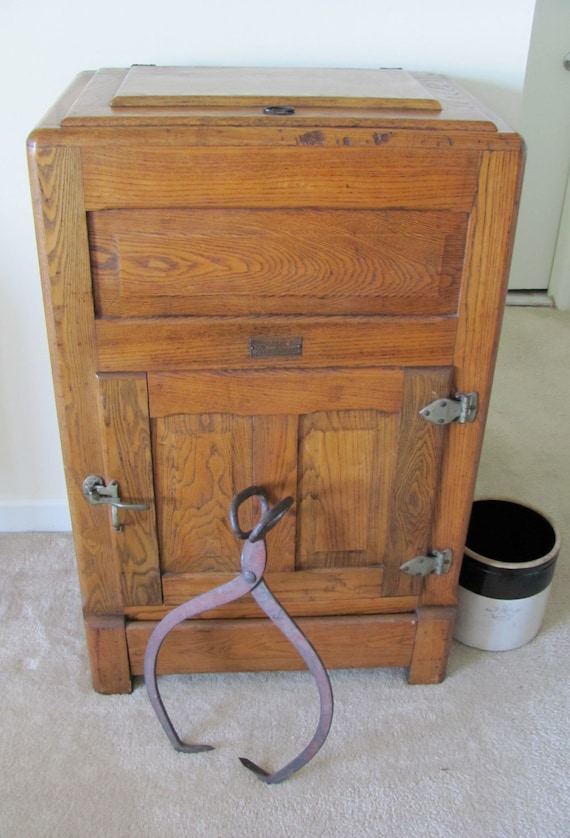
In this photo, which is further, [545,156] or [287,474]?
[545,156]

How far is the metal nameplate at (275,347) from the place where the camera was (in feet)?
3.74

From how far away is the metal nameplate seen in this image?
1.14m

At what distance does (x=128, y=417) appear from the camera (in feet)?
3.84

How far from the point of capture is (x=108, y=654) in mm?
1359

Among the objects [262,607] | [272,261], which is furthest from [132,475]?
[272,261]

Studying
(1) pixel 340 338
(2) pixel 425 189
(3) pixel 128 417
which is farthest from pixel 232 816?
(2) pixel 425 189

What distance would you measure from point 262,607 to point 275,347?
15.1 inches

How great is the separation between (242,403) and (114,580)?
0.38 meters

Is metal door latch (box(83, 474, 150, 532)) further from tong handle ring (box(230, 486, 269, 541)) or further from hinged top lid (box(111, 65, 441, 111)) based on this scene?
hinged top lid (box(111, 65, 441, 111))

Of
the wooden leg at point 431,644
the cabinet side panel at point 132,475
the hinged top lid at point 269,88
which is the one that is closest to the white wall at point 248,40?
the hinged top lid at point 269,88

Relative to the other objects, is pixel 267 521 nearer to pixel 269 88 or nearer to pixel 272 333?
pixel 272 333

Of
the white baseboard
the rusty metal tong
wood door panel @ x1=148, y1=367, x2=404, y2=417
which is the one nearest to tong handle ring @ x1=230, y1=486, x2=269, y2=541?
the rusty metal tong

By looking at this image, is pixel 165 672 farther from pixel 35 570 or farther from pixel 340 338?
pixel 340 338

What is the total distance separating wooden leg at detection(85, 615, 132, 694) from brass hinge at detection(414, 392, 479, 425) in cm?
61
